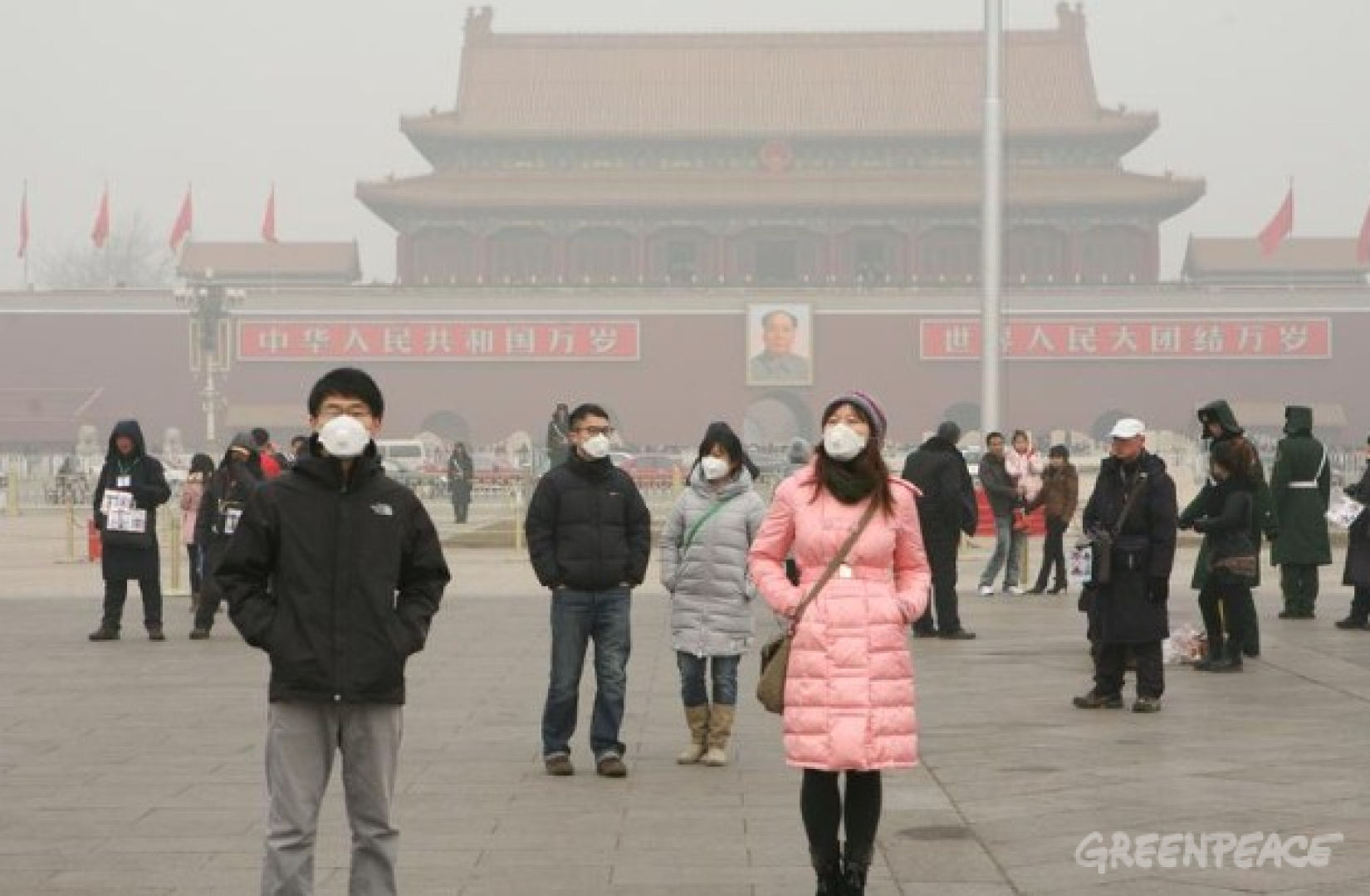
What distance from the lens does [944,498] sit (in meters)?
12.7

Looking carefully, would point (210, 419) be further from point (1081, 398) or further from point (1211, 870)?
point (1211, 870)

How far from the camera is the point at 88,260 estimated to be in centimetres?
9625

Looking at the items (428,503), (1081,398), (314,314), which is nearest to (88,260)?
(314,314)

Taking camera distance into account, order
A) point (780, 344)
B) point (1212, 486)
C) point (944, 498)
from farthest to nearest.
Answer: point (780, 344) < point (944, 498) < point (1212, 486)

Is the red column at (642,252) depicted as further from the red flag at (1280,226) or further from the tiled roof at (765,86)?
the red flag at (1280,226)

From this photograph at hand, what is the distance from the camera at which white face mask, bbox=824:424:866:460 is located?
531 cm

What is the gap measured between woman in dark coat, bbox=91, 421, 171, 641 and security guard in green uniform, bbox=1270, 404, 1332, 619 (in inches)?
235

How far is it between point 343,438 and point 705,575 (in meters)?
3.36

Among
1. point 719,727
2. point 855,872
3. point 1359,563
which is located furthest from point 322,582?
point 1359,563

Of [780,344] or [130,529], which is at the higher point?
[780,344]

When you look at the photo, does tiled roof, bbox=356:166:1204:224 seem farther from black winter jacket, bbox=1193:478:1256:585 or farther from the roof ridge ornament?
black winter jacket, bbox=1193:478:1256:585

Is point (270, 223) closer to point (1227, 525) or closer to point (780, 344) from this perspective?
point (780, 344)

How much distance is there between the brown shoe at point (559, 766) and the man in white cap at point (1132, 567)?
2.48 metres

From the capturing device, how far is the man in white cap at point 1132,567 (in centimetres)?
907
